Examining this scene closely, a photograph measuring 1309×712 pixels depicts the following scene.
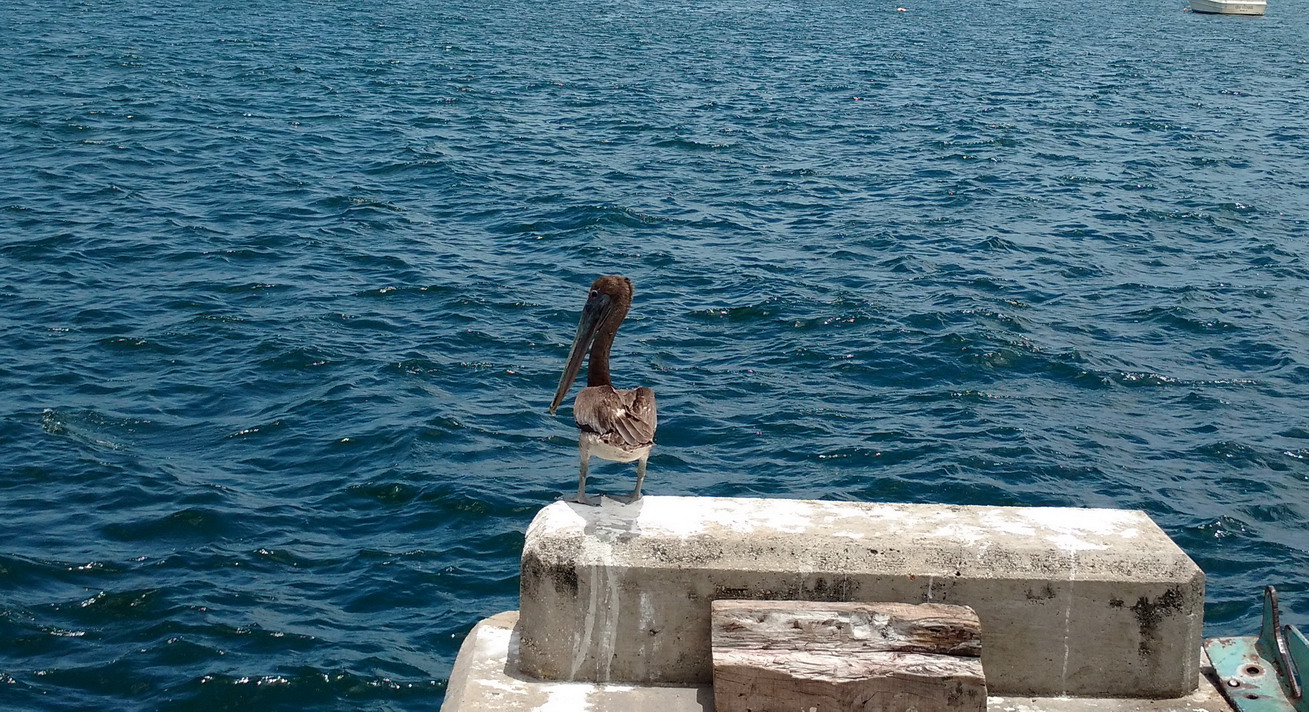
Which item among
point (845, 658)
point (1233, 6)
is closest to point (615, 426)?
point (845, 658)

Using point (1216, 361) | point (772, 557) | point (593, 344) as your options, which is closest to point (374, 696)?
point (593, 344)

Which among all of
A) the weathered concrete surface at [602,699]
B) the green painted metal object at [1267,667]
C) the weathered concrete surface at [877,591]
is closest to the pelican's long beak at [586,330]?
the weathered concrete surface at [877,591]

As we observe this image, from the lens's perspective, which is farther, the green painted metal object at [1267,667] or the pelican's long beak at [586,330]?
the pelican's long beak at [586,330]

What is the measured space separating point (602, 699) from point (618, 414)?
1.79m

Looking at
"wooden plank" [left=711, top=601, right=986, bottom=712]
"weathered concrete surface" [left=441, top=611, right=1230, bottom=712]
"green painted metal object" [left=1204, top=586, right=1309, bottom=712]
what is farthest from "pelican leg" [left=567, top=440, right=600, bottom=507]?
"green painted metal object" [left=1204, top=586, right=1309, bottom=712]

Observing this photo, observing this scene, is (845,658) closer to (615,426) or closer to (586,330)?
(615,426)

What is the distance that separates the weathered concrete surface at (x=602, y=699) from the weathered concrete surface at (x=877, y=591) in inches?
2.4

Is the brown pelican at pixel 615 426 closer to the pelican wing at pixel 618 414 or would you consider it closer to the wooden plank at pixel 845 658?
the pelican wing at pixel 618 414

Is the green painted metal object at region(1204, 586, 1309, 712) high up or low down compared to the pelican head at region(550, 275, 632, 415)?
down

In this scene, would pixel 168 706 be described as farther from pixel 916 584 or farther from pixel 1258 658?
pixel 1258 658

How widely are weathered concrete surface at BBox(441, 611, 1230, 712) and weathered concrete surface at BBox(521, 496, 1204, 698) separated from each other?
0.06 meters

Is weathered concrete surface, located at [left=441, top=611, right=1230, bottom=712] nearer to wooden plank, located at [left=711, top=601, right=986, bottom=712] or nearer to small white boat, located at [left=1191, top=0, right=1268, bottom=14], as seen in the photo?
wooden plank, located at [left=711, top=601, right=986, bottom=712]

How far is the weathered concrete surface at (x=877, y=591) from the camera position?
7012 mm

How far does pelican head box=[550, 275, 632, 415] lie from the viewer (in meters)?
8.86
